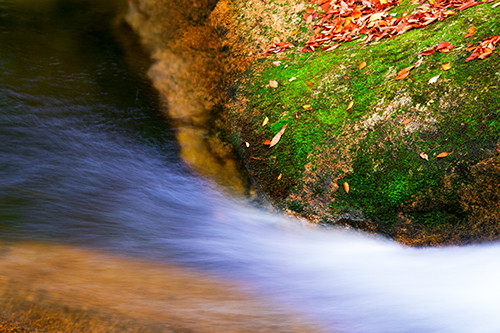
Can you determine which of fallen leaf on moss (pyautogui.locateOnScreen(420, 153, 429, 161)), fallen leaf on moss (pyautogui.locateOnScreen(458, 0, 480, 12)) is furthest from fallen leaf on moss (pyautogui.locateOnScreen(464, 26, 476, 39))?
fallen leaf on moss (pyautogui.locateOnScreen(420, 153, 429, 161))

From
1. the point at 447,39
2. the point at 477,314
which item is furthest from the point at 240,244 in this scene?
the point at 447,39

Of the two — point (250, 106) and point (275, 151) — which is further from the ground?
point (250, 106)

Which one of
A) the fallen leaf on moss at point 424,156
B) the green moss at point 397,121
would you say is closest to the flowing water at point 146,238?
the green moss at point 397,121

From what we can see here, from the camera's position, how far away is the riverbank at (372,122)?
3719 millimetres

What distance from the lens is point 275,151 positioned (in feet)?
15.5

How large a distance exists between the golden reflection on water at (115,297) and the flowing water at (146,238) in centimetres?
2

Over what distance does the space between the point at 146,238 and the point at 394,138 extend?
3153 mm

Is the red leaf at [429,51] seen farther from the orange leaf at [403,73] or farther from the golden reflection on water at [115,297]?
the golden reflection on water at [115,297]

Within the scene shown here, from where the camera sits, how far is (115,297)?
310cm

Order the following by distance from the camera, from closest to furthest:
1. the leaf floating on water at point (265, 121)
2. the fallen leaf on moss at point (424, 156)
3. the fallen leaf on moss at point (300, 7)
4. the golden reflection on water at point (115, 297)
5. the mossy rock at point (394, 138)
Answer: the golden reflection on water at point (115, 297), the mossy rock at point (394, 138), the fallen leaf on moss at point (424, 156), the leaf floating on water at point (265, 121), the fallen leaf on moss at point (300, 7)

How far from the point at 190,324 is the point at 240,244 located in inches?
62.9

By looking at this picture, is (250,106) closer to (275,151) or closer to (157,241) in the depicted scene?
(275,151)

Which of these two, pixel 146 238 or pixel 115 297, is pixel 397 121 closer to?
pixel 146 238

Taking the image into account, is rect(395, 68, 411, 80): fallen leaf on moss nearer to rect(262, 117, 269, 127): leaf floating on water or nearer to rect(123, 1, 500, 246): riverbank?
rect(123, 1, 500, 246): riverbank
